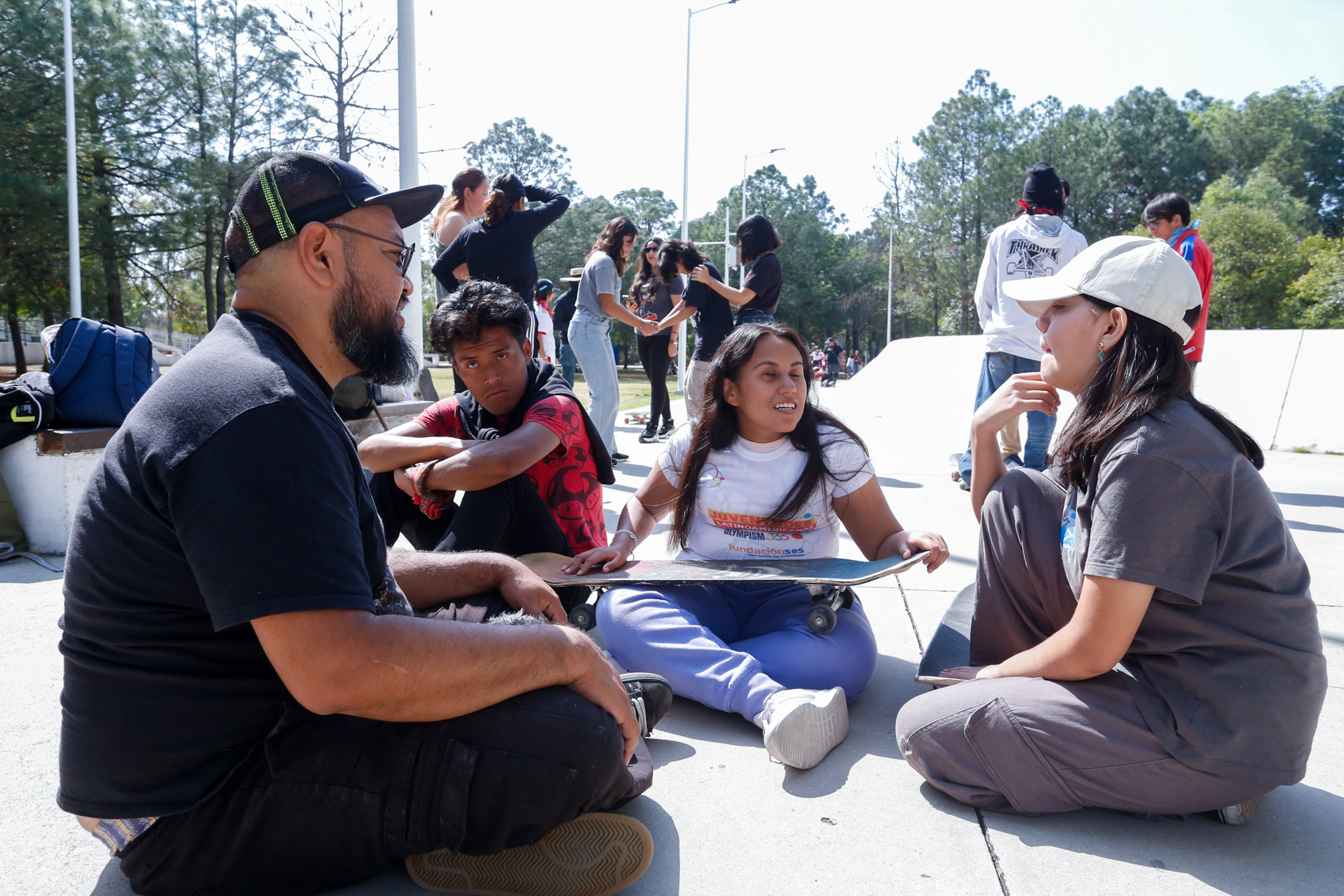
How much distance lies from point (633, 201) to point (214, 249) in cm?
4654

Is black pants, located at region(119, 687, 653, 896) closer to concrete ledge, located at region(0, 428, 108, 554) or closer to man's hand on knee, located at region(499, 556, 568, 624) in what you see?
man's hand on knee, located at region(499, 556, 568, 624)

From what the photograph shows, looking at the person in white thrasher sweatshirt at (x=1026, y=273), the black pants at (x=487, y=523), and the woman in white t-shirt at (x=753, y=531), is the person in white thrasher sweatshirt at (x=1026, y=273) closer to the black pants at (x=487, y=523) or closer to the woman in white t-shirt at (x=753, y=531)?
the woman in white t-shirt at (x=753, y=531)

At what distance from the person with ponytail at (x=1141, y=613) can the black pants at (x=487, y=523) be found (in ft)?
5.25

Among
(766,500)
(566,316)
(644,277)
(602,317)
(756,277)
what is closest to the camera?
(766,500)

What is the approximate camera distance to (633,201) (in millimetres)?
69938

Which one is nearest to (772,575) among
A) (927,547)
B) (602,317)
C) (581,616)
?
(927,547)

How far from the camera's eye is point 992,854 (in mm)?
1924

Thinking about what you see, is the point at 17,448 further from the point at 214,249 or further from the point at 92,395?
the point at 214,249

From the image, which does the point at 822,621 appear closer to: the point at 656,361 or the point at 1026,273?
the point at 1026,273

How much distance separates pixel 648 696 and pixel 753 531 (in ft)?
3.45

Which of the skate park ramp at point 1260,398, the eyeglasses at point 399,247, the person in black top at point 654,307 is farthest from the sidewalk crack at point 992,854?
the person in black top at point 654,307

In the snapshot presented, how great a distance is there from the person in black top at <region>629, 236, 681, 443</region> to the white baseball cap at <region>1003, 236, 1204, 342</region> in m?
6.43

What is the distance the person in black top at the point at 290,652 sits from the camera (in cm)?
129

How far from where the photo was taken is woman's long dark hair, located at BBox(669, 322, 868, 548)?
120 inches
